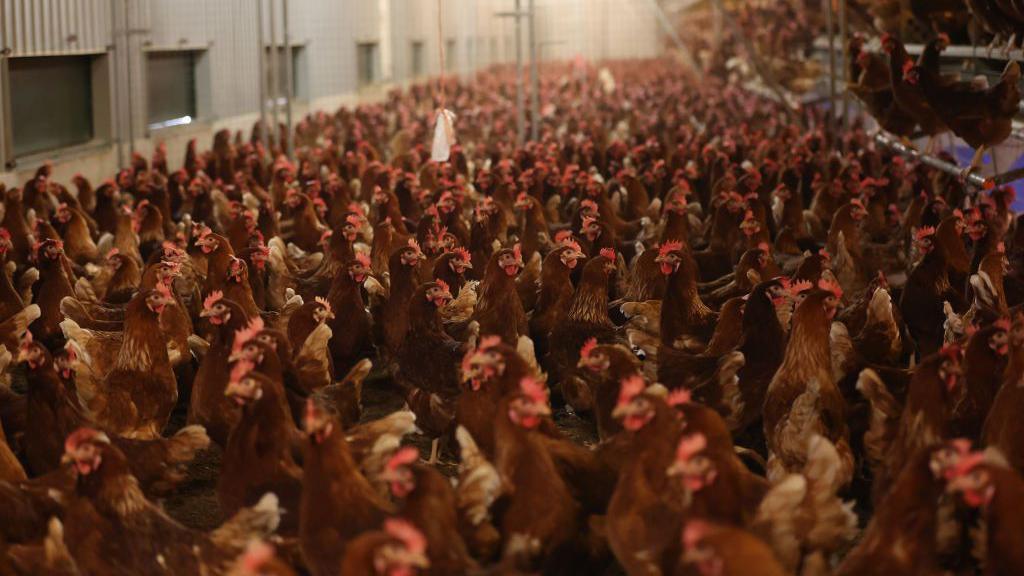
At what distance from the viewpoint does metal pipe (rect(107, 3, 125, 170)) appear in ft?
35.7

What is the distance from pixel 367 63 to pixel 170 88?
8.61 m

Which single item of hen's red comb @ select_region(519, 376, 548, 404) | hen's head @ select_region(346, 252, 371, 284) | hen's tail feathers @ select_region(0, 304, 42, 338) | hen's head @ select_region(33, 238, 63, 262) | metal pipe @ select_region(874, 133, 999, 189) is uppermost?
metal pipe @ select_region(874, 133, 999, 189)

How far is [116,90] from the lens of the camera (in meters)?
11.0

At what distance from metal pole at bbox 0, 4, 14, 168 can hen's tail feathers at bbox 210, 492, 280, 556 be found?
7.04 metres

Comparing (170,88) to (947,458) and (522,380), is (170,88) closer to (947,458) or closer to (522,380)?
(522,380)

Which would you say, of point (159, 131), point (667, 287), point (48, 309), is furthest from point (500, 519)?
point (159, 131)

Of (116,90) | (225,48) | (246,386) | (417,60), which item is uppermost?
(417,60)

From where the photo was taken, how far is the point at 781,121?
14.8 m

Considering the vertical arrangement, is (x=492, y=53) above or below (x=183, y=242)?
above

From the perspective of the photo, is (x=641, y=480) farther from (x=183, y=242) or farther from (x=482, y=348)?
(x=183, y=242)

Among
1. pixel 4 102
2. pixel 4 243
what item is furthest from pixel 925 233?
pixel 4 102

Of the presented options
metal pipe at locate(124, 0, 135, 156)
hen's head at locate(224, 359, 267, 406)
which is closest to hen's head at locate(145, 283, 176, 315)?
hen's head at locate(224, 359, 267, 406)

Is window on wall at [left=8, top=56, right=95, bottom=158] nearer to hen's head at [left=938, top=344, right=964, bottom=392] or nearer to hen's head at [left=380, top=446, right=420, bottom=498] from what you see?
hen's head at [left=380, top=446, right=420, bottom=498]

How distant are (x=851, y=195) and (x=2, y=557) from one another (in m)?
6.14
